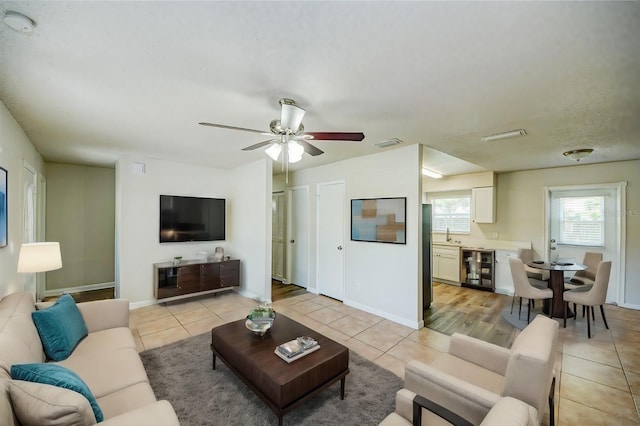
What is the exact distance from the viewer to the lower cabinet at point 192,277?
434 cm

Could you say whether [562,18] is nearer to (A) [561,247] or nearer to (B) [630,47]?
(B) [630,47]

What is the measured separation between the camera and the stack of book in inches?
81.0

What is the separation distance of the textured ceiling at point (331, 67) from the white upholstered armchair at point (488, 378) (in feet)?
5.42

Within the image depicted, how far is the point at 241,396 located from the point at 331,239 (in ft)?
10.2

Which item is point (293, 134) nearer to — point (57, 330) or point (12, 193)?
point (57, 330)

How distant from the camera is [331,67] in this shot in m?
1.76

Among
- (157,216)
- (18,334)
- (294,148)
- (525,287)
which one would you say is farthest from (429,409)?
(157,216)

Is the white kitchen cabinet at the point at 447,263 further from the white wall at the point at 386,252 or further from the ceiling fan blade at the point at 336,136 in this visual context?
the ceiling fan blade at the point at 336,136

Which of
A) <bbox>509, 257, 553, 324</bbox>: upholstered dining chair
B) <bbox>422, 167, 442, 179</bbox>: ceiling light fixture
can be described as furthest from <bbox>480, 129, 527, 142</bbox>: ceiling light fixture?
<bbox>422, 167, 442, 179</bbox>: ceiling light fixture

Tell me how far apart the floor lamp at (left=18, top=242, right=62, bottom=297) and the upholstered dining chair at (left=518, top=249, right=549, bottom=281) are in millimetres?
6427

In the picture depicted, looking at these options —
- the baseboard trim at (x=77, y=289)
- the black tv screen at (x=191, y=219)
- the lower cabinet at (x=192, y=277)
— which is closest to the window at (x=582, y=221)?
the lower cabinet at (x=192, y=277)

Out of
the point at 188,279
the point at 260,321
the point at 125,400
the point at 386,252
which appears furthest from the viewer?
the point at 188,279

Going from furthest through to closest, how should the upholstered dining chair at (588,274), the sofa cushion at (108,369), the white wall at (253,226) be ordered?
the white wall at (253,226), the upholstered dining chair at (588,274), the sofa cushion at (108,369)

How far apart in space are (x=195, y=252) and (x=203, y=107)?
3398 millimetres
